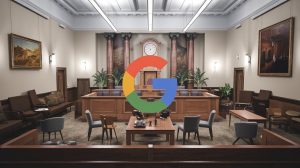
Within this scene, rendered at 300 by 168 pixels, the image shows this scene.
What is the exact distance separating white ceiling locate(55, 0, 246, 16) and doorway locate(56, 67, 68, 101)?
320 cm

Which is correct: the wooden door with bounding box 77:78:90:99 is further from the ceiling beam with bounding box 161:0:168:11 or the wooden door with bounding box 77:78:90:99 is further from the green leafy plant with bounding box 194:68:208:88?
the green leafy plant with bounding box 194:68:208:88

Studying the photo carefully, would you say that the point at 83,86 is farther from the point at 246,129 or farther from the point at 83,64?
the point at 246,129

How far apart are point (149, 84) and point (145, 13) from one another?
4.10 m

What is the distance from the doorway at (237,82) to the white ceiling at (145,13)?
2.51m

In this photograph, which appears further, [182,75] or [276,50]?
[182,75]

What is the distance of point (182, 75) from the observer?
468 inches

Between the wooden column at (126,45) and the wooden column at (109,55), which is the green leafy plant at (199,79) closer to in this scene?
the wooden column at (126,45)

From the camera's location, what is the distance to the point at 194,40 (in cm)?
1243

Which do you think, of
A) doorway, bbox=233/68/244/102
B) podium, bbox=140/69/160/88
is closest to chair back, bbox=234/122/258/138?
doorway, bbox=233/68/244/102

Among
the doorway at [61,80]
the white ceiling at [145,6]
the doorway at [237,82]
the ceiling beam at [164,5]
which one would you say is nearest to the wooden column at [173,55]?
the white ceiling at [145,6]

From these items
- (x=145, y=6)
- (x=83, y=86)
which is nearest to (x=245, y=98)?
(x=145, y=6)

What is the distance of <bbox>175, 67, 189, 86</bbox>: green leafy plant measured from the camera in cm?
1187

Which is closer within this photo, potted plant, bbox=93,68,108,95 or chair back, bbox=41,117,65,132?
chair back, bbox=41,117,65,132
